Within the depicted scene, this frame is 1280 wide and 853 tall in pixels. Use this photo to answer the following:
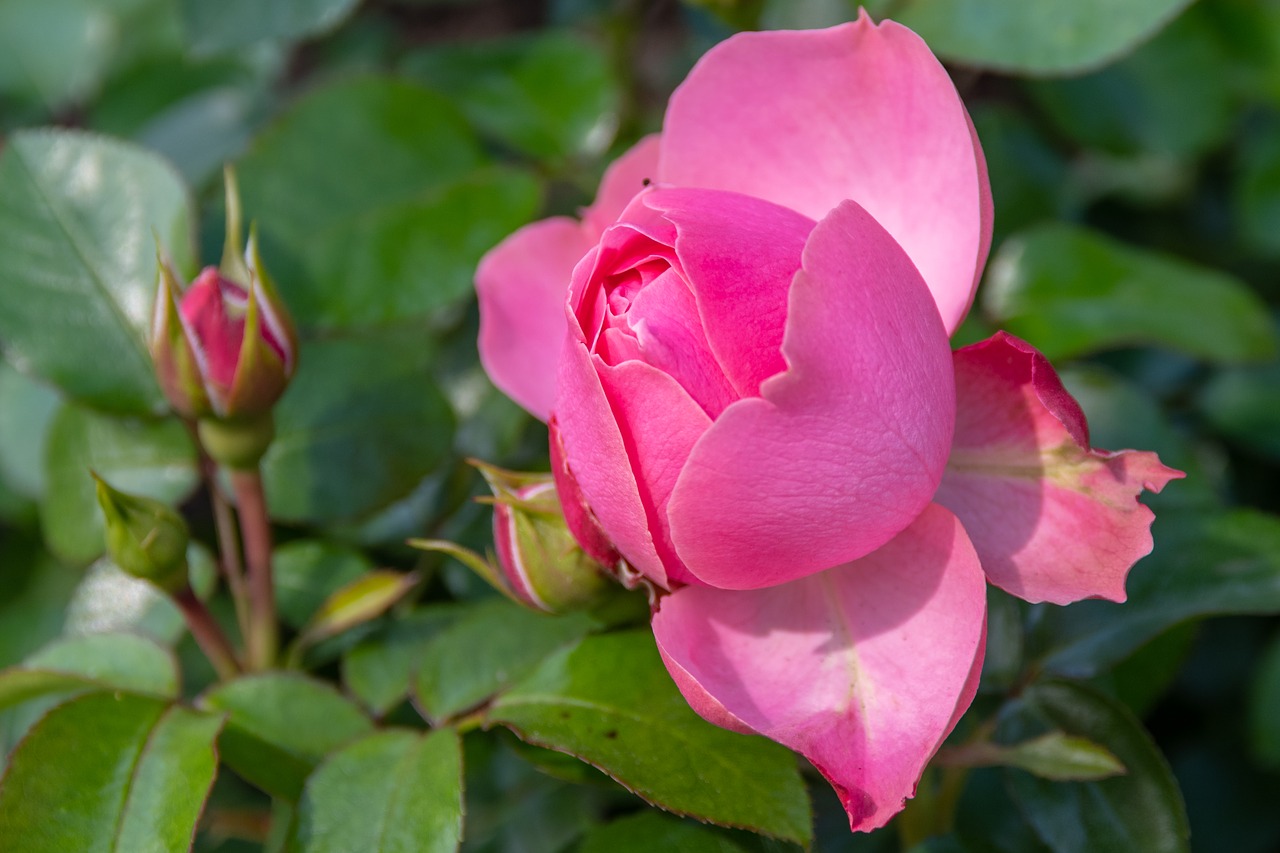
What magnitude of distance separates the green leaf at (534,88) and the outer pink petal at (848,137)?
1.72ft

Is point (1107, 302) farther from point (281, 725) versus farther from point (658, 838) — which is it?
point (281, 725)

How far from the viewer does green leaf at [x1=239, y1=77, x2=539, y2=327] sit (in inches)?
39.2

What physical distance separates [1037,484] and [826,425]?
15cm

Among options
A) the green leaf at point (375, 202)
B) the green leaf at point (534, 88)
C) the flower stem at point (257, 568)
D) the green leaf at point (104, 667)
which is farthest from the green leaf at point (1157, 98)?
the green leaf at point (104, 667)

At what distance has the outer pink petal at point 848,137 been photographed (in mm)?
588

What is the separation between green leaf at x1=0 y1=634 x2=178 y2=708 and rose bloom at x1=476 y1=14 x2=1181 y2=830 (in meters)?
0.38

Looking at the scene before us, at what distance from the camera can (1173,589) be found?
2.62 ft

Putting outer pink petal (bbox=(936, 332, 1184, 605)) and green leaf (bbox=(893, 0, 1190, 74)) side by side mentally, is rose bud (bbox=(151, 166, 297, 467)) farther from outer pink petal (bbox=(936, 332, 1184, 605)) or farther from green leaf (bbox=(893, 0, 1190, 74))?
green leaf (bbox=(893, 0, 1190, 74))

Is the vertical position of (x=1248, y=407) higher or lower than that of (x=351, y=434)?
lower

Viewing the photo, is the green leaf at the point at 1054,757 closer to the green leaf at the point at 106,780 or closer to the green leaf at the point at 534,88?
the green leaf at the point at 106,780

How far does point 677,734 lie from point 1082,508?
0.88 ft

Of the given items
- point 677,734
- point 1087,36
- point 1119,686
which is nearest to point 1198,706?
point 1119,686

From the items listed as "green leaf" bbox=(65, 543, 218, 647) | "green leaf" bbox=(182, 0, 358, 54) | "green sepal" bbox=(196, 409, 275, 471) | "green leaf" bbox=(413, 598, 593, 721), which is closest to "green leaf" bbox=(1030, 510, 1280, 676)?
"green leaf" bbox=(413, 598, 593, 721)

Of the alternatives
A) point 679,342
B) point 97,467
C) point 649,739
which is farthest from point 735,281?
point 97,467
